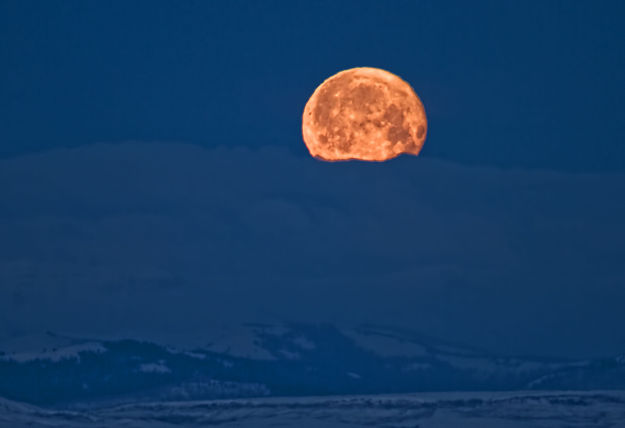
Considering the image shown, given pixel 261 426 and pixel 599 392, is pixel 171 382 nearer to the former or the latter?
pixel 261 426

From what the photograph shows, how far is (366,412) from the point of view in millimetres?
47281

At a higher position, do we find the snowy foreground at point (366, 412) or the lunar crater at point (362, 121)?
the lunar crater at point (362, 121)

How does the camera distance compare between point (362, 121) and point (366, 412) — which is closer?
point (362, 121)

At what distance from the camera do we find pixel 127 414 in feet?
152

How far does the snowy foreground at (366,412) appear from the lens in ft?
144

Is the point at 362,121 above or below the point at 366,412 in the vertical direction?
above

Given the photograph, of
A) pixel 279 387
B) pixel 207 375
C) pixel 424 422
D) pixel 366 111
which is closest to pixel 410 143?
pixel 366 111

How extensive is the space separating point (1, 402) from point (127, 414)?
26.0 ft

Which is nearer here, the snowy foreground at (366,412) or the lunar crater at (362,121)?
the lunar crater at (362,121)

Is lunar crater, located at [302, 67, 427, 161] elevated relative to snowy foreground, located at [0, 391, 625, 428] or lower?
elevated

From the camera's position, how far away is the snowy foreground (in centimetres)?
4384

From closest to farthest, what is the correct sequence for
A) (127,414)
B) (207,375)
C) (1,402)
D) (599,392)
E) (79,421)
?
(79,421) < (127,414) < (1,402) < (599,392) < (207,375)

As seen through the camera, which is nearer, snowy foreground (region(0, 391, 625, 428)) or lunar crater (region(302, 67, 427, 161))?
lunar crater (region(302, 67, 427, 161))

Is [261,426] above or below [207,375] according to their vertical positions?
below
